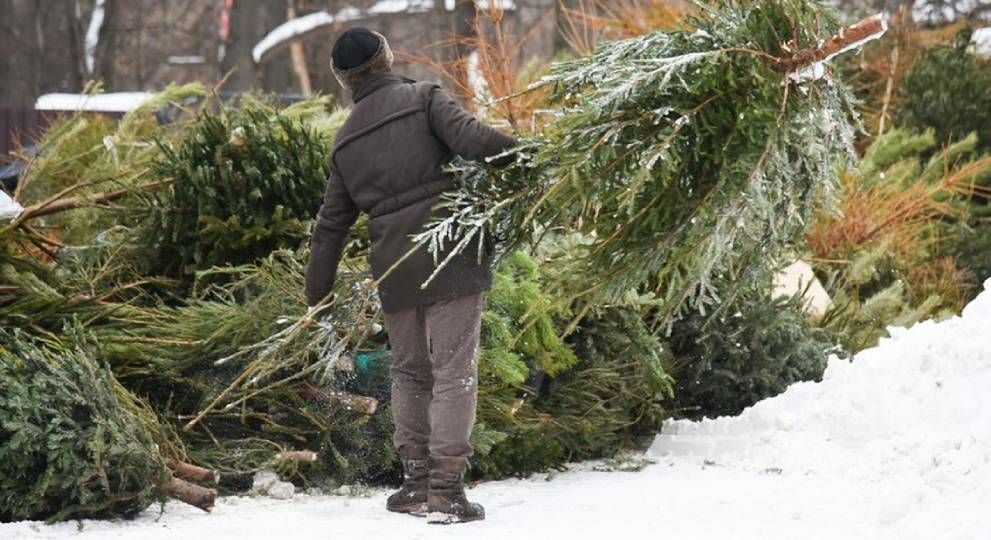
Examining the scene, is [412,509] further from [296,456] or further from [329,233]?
[329,233]

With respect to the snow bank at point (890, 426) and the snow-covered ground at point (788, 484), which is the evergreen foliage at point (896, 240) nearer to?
the snow bank at point (890, 426)

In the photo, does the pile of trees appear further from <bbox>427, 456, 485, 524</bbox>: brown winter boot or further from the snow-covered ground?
<bbox>427, 456, 485, 524</bbox>: brown winter boot

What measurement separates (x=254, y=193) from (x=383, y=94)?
56.8 inches

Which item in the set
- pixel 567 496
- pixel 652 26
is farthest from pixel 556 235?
pixel 652 26

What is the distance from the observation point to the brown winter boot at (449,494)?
504 centimetres

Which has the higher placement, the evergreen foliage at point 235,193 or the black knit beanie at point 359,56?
the black knit beanie at point 359,56

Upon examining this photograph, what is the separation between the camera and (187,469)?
5352 mm

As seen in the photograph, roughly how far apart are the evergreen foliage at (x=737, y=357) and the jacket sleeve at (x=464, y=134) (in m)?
2.48

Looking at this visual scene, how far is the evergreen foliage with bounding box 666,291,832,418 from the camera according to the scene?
24.0ft

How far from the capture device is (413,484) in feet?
17.3

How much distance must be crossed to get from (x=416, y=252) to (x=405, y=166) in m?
0.31

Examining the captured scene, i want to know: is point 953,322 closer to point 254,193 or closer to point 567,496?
point 567,496

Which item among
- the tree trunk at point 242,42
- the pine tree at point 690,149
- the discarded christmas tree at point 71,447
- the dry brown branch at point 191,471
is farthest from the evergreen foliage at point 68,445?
the tree trunk at point 242,42

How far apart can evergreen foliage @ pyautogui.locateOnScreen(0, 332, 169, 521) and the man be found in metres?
0.87
